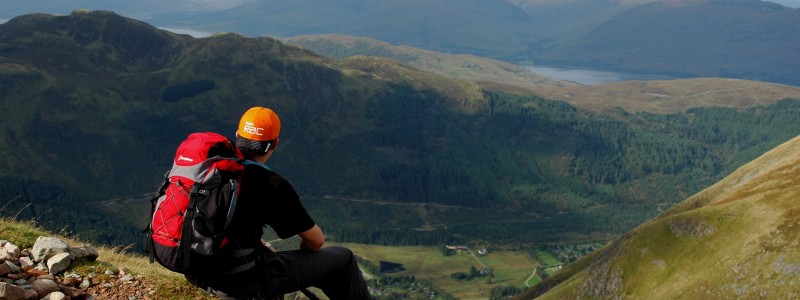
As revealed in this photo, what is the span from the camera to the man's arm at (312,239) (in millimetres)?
15345

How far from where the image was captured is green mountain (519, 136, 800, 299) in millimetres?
98312

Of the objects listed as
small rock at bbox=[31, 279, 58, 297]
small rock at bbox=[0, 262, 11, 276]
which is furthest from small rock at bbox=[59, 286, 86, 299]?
small rock at bbox=[0, 262, 11, 276]

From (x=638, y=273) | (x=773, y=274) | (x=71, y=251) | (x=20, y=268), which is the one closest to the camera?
(x=20, y=268)

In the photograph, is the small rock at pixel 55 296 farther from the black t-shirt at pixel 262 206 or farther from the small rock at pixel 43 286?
the black t-shirt at pixel 262 206

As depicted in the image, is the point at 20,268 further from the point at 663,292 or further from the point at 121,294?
the point at 663,292

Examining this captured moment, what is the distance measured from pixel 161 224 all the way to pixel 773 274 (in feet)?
343

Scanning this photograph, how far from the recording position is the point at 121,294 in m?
18.2

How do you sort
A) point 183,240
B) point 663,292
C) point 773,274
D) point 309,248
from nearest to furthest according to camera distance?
point 183,240
point 309,248
point 773,274
point 663,292

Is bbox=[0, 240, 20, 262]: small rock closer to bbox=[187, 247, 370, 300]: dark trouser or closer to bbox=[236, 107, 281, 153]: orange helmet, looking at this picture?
bbox=[187, 247, 370, 300]: dark trouser

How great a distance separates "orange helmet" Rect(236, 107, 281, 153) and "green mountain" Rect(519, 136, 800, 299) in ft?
326

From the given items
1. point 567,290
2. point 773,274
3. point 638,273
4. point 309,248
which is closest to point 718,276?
point 773,274

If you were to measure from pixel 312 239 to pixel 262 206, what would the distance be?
2019mm

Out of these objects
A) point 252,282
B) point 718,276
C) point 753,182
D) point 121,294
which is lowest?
point 718,276

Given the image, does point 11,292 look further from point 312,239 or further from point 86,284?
point 312,239
